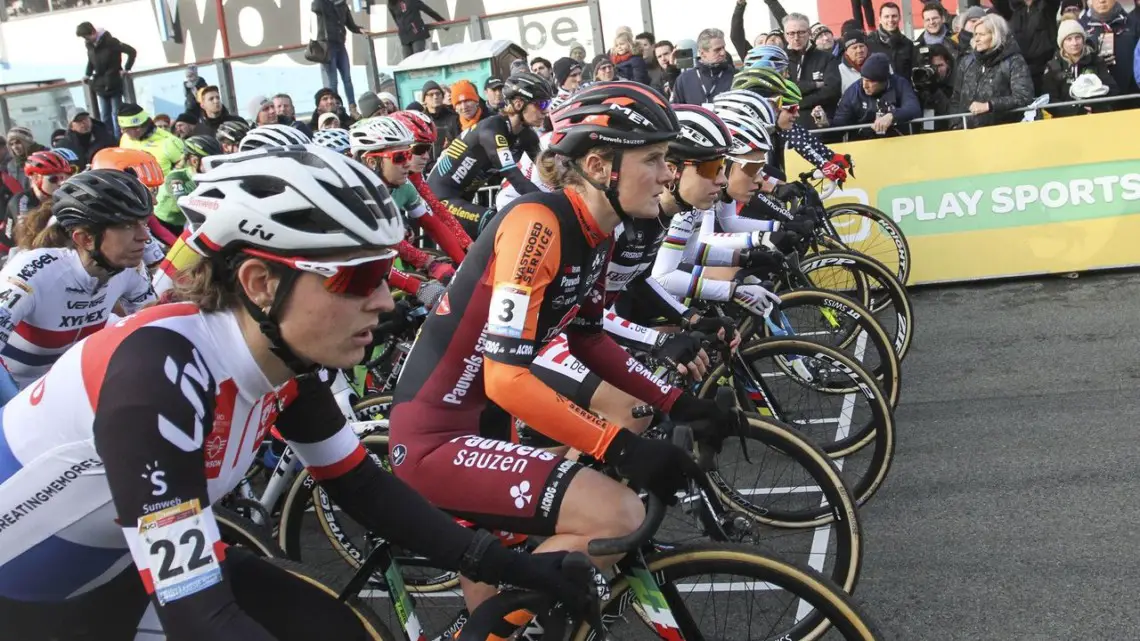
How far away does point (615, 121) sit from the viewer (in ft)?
11.3

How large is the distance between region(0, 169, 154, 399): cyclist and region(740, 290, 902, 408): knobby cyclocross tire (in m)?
3.30

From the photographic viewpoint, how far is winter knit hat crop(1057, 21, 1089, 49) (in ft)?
33.0

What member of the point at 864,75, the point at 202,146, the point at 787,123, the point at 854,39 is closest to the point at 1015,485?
the point at 787,123

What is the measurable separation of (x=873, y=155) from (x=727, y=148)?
5.97 meters

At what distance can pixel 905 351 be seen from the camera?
7582 millimetres

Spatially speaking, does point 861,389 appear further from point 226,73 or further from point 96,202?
point 226,73

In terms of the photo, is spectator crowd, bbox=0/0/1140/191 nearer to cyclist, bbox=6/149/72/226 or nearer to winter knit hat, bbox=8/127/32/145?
winter knit hat, bbox=8/127/32/145

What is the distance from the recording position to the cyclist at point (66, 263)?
4918mm

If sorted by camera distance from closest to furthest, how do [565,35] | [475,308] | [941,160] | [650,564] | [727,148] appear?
[650,564] → [475,308] → [727,148] → [941,160] → [565,35]

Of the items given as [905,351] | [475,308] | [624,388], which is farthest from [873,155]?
[475,308]

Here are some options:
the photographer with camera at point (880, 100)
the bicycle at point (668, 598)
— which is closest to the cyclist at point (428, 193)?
the photographer with camera at point (880, 100)

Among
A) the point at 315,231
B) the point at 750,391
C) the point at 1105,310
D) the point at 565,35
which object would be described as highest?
the point at 565,35

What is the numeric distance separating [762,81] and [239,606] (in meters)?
7.76

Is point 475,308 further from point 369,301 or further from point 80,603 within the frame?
point 80,603
